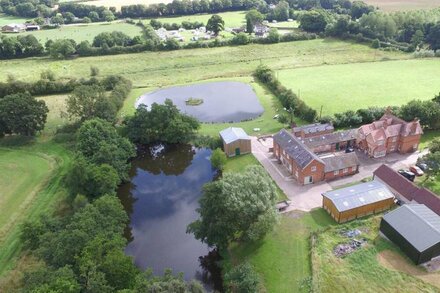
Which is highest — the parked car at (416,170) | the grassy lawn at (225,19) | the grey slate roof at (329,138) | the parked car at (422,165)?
the grassy lawn at (225,19)

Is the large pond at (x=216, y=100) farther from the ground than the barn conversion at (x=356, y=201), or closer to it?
closer to it

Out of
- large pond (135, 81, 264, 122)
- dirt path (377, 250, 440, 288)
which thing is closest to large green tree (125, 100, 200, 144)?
large pond (135, 81, 264, 122)

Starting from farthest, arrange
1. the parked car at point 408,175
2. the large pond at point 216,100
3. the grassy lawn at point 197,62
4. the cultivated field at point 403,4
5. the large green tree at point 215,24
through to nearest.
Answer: the cultivated field at point 403,4
the large green tree at point 215,24
the grassy lawn at point 197,62
the large pond at point 216,100
the parked car at point 408,175

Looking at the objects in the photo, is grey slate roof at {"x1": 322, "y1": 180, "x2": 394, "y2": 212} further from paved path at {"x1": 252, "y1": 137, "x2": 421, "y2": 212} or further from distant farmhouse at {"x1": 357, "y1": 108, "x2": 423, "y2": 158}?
distant farmhouse at {"x1": 357, "y1": 108, "x2": 423, "y2": 158}

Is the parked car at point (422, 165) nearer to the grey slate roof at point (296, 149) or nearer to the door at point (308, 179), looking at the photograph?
the grey slate roof at point (296, 149)

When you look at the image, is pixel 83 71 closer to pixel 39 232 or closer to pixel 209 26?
pixel 209 26

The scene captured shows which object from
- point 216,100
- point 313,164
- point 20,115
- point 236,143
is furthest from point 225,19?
point 313,164

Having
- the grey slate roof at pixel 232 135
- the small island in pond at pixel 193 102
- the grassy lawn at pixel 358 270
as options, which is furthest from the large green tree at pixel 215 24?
the grassy lawn at pixel 358 270
